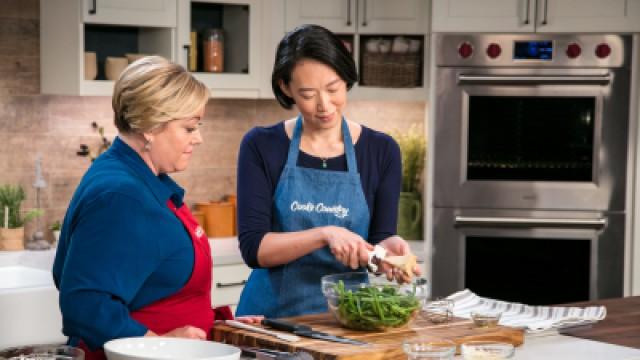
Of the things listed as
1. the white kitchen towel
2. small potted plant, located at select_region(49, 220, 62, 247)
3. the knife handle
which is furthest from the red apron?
small potted plant, located at select_region(49, 220, 62, 247)

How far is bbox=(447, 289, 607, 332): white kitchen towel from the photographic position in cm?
257

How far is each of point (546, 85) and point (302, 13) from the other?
1136 mm

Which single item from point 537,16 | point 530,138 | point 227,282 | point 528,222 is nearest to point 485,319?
point 227,282

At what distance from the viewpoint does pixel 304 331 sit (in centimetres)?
222

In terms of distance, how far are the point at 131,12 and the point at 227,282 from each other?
3.84ft

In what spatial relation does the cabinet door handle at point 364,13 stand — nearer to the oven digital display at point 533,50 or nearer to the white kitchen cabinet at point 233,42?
the white kitchen cabinet at point 233,42

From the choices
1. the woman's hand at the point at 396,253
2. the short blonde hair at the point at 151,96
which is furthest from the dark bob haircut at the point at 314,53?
the short blonde hair at the point at 151,96

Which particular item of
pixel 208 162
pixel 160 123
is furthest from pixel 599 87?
pixel 160 123

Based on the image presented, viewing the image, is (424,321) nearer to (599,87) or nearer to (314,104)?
(314,104)

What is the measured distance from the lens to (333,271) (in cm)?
270

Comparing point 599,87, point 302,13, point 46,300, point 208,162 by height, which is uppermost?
point 302,13

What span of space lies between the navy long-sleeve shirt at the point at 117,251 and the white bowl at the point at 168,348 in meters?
0.13

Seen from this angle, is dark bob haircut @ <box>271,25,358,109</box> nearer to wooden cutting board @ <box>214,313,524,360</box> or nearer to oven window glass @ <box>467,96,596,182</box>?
wooden cutting board @ <box>214,313,524,360</box>

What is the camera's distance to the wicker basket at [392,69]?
4742 millimetres
